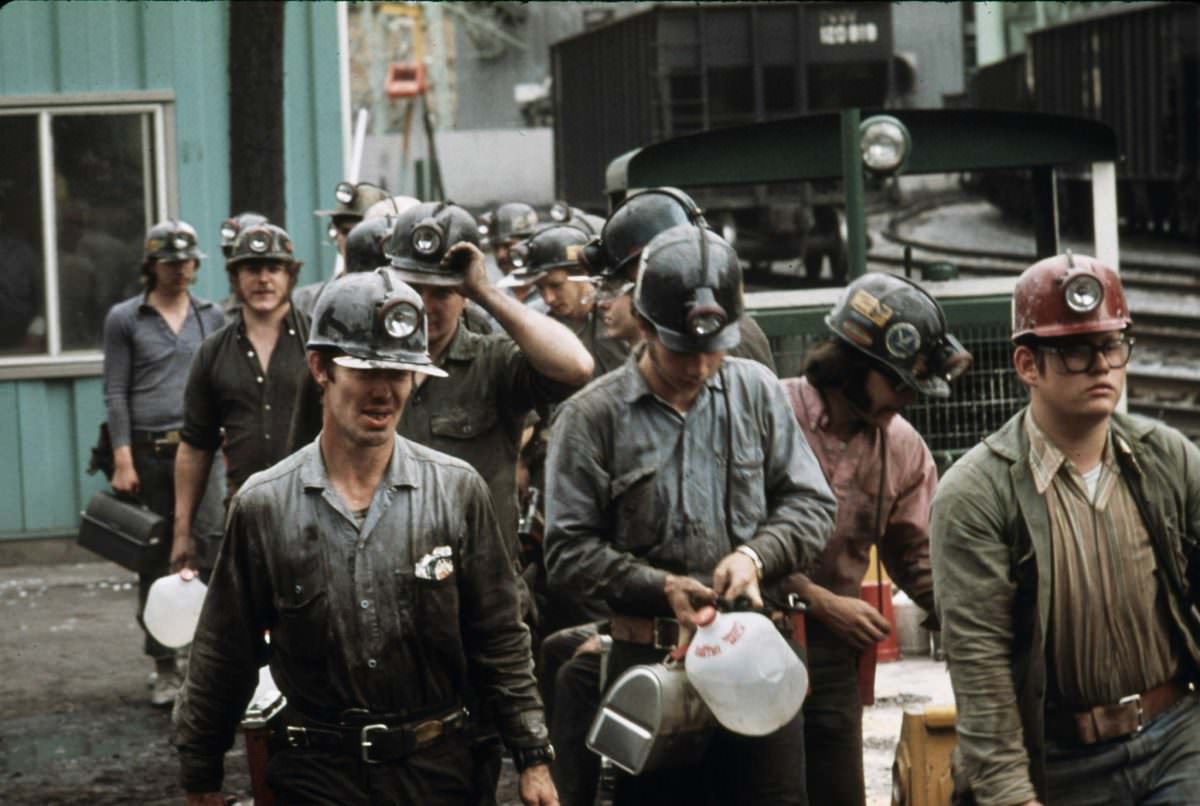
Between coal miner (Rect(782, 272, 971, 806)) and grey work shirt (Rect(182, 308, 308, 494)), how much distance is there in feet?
9.20

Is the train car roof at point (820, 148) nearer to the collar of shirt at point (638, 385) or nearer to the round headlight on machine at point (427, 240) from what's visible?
the round headlight on machine at point (427, 240)

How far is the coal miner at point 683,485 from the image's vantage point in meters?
5.59

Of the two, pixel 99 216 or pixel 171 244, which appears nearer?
pixel 171 244

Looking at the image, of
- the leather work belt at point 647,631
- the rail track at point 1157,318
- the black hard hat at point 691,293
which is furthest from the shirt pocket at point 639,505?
the rail track at point 1157,318

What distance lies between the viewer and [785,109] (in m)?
32.4

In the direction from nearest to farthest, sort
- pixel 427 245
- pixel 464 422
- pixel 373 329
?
pixel 373 329 < pixel 427 245 < pixel 464 422

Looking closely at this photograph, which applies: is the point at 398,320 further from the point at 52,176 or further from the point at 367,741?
the point at 52,176

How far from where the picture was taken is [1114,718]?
4961mm

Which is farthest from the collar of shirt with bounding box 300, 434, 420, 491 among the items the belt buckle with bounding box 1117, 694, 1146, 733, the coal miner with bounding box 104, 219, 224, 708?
the coal miner with bounding box 104, 219, 224, 708

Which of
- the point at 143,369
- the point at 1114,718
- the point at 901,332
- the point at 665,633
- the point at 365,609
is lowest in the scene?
the point at 1114,718

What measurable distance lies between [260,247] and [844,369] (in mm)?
3435

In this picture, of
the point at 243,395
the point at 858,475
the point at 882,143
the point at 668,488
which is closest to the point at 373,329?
the point at 668,488

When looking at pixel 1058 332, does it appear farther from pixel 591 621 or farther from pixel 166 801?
pixel 166 801

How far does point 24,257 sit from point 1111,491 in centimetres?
1054
